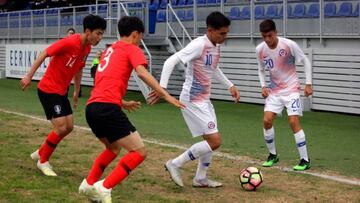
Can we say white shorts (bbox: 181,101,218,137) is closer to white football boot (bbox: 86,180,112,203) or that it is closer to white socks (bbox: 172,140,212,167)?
white socks (bbox: 172,140,212,167)

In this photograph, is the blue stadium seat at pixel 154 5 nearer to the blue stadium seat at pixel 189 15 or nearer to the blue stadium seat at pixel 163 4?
the blue stadium seat at pixel 163 4

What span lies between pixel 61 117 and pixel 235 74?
41.4ft

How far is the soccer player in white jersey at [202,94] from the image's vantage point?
25.3ft

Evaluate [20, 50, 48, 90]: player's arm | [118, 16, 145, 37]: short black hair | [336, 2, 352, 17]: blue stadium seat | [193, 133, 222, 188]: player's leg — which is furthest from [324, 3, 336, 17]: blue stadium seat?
[118, 16, 145, 37]: short black hair

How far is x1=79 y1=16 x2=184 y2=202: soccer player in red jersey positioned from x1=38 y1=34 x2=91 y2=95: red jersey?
5.73ft

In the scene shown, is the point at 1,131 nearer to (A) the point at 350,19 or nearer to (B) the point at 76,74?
(B) the point at 76,74

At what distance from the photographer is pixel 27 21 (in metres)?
34.4

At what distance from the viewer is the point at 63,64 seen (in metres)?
8.52

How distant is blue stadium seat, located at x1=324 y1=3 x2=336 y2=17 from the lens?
57.5 feet

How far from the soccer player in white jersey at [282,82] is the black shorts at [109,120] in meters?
3.31

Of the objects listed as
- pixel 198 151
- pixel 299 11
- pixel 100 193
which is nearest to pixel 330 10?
pixel 299 11

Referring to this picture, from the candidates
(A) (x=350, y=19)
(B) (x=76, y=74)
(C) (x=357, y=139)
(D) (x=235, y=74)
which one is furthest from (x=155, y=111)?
(B) (x=76, y=74)

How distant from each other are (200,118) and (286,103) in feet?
6.79

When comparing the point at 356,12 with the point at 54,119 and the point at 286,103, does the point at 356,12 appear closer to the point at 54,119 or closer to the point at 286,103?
the point at 286,103
